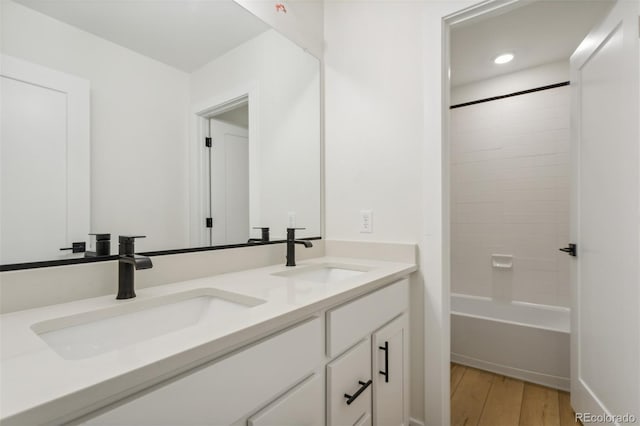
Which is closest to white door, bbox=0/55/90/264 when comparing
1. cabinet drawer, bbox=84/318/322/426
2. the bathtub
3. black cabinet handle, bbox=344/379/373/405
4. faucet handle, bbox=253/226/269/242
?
cabinet drawer, bbox=84/318/322/426

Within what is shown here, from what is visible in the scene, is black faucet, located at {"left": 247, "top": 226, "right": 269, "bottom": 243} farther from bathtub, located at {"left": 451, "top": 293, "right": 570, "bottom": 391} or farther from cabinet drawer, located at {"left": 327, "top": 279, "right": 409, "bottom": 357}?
bathtub, located at {"left": 451, "top": 293, "right": 570, "bottom": 391}

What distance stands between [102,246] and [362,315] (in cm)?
82

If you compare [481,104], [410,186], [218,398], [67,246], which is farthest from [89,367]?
[481,104]

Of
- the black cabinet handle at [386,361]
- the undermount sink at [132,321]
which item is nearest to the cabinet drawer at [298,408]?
the undermount sink at [132,321]

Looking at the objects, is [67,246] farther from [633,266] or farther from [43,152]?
[633,266]

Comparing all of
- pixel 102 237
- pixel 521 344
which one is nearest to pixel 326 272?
pixel 102 237

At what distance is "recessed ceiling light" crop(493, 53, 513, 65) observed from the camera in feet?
7.63

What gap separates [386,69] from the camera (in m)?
1.52

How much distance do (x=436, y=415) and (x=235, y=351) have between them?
1187 millimetres

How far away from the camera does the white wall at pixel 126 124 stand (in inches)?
31.5

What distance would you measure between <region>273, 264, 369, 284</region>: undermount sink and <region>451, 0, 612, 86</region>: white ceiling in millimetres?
1366

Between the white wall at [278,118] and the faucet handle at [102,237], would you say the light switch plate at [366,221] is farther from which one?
the faucet handle at [102,237]

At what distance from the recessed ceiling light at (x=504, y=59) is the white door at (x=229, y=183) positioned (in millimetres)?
2164

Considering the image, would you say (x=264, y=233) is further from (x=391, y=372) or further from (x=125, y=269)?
(x=391, y=372)
